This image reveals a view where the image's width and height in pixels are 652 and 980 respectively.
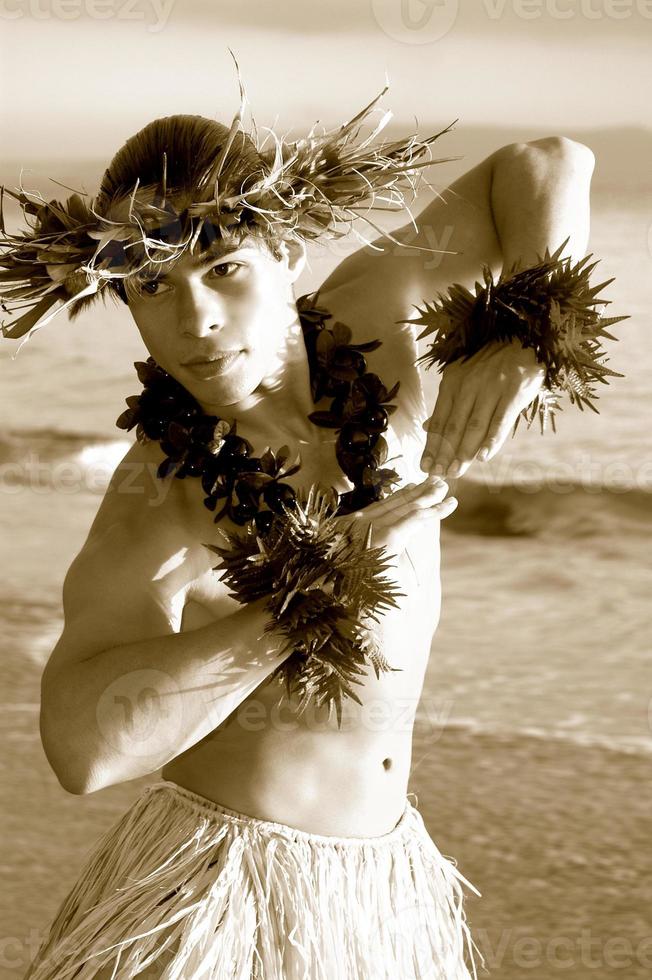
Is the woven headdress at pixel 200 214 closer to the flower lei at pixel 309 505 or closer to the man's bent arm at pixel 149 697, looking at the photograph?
the flower lei at pixel 309 505

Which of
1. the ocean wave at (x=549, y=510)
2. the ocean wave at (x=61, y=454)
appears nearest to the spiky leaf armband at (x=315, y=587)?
the ocean wave at (x=549, y=510)

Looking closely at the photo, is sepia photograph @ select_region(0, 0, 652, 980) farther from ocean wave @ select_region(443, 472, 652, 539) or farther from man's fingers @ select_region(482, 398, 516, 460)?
ocean wave @ select_region(443, 472, 652, 539)

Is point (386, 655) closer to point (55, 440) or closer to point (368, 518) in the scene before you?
point (368, 518)

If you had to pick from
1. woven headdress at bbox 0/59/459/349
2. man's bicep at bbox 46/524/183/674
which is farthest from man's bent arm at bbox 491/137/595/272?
man's bicep at bbox 46/524/183/674

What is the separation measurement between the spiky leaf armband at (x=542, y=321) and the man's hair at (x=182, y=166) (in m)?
0.20

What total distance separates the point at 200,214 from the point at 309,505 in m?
0.29

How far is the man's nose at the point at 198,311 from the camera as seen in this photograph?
1193mm

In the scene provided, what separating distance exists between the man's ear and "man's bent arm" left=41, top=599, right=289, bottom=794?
0.40 m

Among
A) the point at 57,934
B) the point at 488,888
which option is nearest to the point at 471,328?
the point at 57,934

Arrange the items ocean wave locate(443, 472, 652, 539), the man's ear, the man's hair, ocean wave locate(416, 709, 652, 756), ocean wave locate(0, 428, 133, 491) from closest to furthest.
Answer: the man's hair, the man's ear, ocean wave locate(416, 709, 652, 756), ocean wave locate(443, 472, 652, 539), ocean wave locate(0, 428, 133, 491)

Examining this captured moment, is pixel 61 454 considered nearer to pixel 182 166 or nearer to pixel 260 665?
pixel 182 166

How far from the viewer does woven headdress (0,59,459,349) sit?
1.18 meters

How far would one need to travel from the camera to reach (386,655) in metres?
1.33

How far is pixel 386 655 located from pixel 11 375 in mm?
4167
